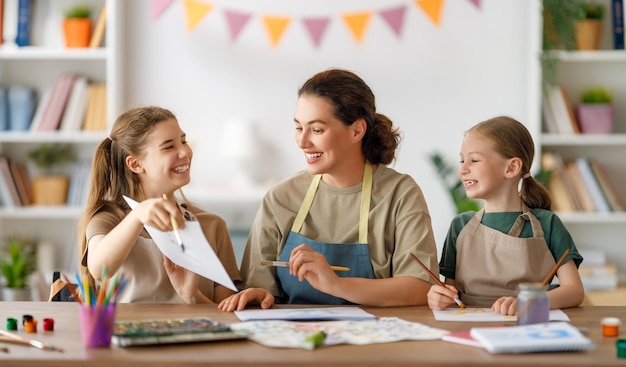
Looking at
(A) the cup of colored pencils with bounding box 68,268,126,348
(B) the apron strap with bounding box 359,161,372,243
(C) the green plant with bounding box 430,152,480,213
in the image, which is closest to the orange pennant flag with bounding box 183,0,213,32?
(C) the green plant with bounding box 430,152,480,213

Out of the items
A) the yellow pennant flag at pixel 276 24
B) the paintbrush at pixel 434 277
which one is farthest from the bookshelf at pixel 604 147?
the paintbrush at pixel 434 277

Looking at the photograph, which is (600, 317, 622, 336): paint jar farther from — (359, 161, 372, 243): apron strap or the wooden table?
(359, 161, 372, 243): apron strap

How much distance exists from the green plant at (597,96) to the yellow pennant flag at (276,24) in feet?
5.02

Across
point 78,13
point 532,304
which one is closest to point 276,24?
point 78,13

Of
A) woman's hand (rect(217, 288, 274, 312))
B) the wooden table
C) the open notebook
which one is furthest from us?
woman's hand (rect(217, 288, 274, 312))

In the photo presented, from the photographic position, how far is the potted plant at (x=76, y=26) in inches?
175

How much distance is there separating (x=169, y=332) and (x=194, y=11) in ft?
10.5

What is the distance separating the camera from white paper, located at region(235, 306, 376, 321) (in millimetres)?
1870

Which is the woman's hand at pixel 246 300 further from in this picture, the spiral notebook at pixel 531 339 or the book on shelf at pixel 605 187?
the book on shelf at pixel 605 187

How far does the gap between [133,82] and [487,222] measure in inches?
110

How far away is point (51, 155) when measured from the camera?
15.1ft

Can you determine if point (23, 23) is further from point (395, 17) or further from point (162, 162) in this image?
point (162, 162)

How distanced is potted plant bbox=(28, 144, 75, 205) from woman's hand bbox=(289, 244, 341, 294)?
2.76 m

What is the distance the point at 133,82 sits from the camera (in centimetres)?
462
